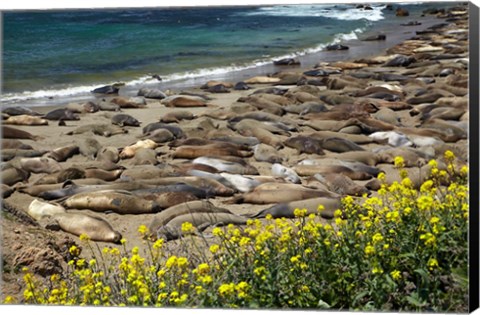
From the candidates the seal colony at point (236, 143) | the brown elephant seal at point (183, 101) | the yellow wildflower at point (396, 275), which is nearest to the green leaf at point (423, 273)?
the yellow wildflower at point (396, 275)

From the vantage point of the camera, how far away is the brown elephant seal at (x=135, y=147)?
8.98 metres

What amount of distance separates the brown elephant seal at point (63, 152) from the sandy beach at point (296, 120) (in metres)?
0.05

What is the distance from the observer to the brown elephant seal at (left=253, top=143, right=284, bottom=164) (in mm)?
8969

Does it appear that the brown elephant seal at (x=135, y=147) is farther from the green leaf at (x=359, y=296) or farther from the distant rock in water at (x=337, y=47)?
the green leaf at (x=359, y=296)

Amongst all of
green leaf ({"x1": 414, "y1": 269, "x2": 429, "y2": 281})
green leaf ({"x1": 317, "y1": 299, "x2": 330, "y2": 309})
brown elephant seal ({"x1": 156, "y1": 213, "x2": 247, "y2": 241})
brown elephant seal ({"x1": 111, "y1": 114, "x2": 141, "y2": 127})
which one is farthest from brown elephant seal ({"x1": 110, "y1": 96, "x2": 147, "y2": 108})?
green leaf ({"x1": 414, "y1": 269, "x2": 429, "y2": 281})

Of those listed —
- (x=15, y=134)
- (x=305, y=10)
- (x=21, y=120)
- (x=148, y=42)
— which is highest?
(x=305, y=10)

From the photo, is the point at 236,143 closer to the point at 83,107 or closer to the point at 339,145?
the point at 339,145

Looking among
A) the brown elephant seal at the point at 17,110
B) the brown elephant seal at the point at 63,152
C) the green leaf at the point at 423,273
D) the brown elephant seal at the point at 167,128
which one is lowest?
the brown elephant seal at the point at 167,128

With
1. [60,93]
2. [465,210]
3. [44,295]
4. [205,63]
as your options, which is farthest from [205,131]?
[465,210]

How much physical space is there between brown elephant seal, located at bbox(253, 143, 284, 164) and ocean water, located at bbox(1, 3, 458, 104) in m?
1.08

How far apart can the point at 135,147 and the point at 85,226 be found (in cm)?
196

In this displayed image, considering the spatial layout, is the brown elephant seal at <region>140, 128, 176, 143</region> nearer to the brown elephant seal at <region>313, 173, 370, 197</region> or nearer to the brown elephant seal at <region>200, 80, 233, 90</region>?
the brown elephant seal at <region>200, 80, 233, 90</region>

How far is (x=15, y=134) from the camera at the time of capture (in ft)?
24.5

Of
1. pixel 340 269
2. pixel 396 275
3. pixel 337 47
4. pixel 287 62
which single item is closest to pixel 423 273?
pixel 396 275
